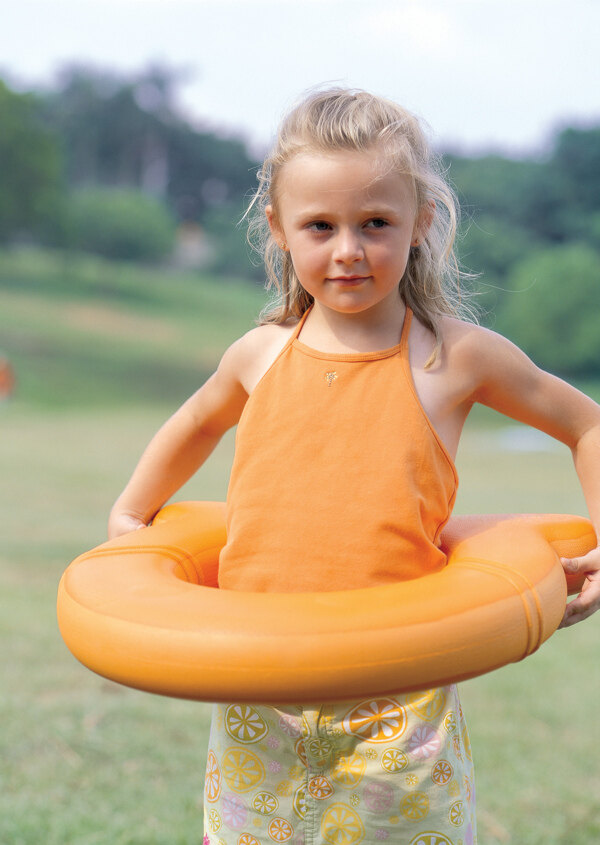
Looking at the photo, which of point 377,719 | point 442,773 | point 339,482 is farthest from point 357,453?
point 442,773

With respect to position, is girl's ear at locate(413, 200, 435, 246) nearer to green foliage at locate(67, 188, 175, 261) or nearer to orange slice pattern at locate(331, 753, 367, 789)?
orange slice pattern at locate(331, 753, 367, 789)

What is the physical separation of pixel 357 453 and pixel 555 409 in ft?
1.33

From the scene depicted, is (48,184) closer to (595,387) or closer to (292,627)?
(595,387)

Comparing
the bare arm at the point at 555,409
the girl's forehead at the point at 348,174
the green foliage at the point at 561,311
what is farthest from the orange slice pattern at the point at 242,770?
the green foliage at the point at 561,311

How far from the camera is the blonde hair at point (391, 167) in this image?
5.44 ft

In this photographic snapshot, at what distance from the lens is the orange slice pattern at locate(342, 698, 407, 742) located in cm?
168

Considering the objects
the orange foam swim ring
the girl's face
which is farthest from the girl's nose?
the orange foam swim ring

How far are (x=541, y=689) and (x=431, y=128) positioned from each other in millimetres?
2844

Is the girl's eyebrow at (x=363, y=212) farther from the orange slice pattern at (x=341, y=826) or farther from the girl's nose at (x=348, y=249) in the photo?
the orange slice pattern at (x=341, y=826)

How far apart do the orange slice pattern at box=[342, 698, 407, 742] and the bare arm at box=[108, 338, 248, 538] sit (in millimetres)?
635

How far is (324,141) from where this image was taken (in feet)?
5.43

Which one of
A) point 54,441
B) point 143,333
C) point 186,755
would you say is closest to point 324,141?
point 186,755

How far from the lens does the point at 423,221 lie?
1.78 metres

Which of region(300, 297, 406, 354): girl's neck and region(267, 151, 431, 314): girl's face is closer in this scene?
region(267, 151, 431, 314): girl's face
